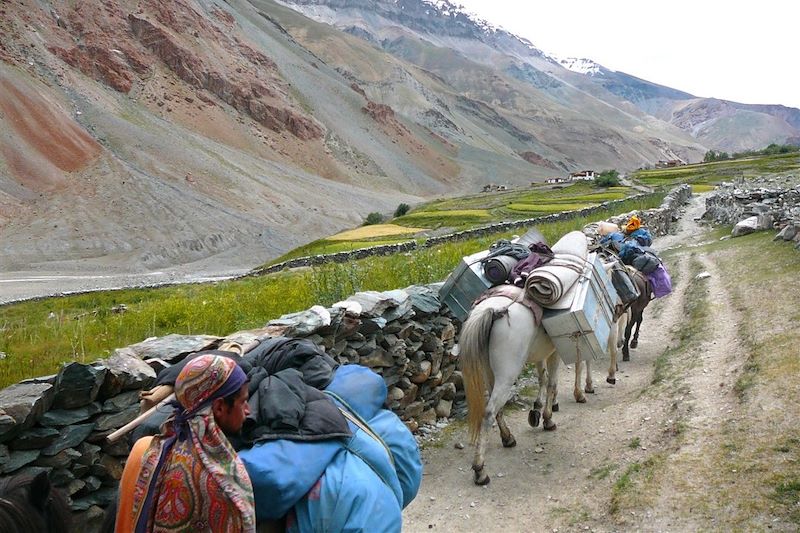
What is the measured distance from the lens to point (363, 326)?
21.2 ft

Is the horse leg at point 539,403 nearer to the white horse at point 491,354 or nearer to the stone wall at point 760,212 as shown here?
the white horse at point 491,354

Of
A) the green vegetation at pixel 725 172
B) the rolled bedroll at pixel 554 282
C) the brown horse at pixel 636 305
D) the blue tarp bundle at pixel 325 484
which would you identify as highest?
the green vegetation at pixel 725 172

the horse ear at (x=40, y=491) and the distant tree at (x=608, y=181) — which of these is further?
the distant tree at (x=608, y=181)

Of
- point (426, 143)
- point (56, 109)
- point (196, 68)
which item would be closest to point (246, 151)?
point (196, 68)

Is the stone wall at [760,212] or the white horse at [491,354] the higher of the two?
the stone wall at [760,212]

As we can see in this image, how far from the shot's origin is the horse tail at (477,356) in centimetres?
600

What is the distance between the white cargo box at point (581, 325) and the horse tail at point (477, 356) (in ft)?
2.33

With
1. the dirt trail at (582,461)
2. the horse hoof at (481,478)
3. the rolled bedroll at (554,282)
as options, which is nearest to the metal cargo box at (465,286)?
the rolled bedroll at (554,282)

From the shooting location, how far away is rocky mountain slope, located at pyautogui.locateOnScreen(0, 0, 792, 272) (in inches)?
1719

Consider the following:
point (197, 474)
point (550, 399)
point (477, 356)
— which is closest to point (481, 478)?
point (477, 356)

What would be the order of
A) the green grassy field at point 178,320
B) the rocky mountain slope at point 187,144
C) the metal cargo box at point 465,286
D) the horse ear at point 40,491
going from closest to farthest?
the horse ear at point 40,491 → the green grassy field at point 178,320 → the metal cargo box at point 465,286 → the rocky mountain slope at point 187,144

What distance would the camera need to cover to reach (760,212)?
2098cm

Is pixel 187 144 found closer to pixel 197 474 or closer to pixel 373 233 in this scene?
pixel 373 233

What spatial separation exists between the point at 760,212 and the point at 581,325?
Result: 19156 mm
